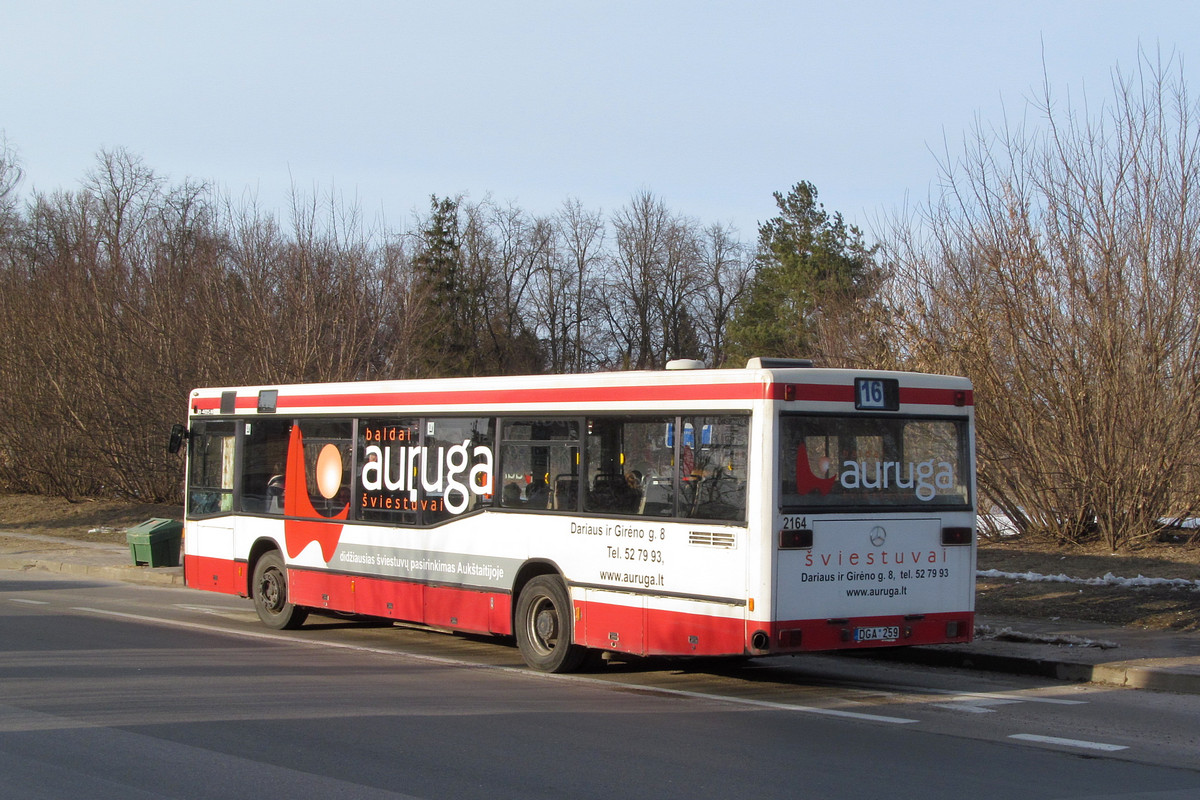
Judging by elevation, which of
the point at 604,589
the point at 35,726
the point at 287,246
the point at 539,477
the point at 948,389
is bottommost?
the point at 35,726

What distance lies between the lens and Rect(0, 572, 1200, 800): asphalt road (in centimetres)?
666

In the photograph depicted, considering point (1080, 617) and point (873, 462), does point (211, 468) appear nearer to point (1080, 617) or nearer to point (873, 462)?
point (873, 462)

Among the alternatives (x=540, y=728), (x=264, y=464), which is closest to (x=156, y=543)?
(x=264, y=464)

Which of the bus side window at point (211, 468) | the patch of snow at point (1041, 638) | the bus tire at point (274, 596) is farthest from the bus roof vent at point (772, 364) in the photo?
the bus side window at point (211, 468)

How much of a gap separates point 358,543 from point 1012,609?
25.6ft

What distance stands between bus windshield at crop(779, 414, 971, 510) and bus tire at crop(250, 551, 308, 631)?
747cm

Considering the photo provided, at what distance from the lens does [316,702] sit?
9188 mm

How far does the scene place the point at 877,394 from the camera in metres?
9.81

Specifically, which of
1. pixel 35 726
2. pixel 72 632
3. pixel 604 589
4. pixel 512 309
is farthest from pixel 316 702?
pixel 512 309

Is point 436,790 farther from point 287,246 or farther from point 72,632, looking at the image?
point 287,246

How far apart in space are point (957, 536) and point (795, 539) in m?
1.77

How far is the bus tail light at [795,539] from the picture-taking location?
9203mm

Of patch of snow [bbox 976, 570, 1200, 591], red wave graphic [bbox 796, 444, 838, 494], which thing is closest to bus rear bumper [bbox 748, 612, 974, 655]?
red wave graphic [bbox 796, 444, 838, 494]

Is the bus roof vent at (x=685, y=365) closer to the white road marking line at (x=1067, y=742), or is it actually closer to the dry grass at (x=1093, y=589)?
the white road marking line at (x=1067, y=742)
